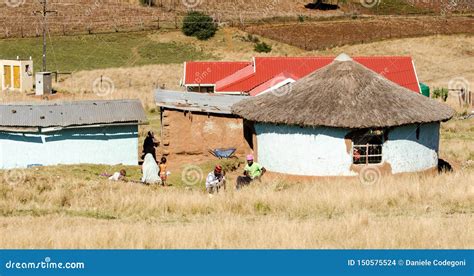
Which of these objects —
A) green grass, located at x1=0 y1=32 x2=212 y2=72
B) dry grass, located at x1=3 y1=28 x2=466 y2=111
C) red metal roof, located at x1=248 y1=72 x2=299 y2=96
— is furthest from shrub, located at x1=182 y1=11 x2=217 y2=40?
red metal roof, located at x1=248 y1=72 x2=299 y2=96

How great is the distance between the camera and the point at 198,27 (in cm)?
7212

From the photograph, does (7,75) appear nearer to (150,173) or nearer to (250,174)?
(150,173)

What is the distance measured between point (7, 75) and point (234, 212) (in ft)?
113

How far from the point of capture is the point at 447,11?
8650 cm

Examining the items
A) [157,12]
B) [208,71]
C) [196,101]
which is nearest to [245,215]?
[196,101]

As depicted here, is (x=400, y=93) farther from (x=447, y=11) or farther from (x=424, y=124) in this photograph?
(x=447, y=11)

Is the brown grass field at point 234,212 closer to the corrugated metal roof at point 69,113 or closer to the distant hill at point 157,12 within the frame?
the corrugated metal roof at point 69,113

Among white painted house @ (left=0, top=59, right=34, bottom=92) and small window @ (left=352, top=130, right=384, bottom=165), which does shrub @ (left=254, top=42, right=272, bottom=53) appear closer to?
white painted house @ (left=0, top=59, right=34, bottom=92)

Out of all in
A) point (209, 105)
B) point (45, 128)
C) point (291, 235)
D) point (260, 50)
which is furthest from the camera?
point (260, 50)

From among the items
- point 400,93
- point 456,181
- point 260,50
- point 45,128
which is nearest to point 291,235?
point 456,181

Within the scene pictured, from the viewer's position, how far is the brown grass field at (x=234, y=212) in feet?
44.3

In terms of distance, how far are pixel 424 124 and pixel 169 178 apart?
783cm

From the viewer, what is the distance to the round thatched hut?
23344mm

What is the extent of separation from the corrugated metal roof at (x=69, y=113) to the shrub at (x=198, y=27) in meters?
44.1
